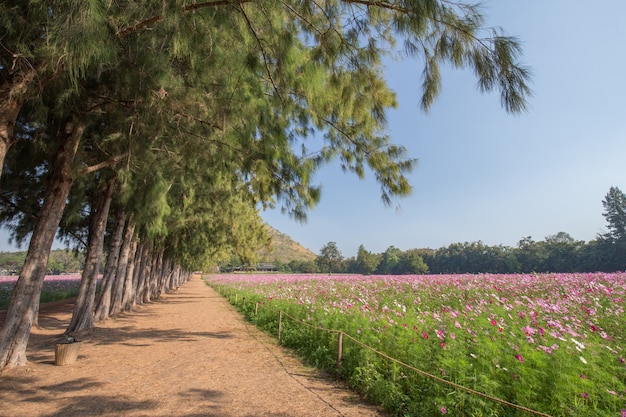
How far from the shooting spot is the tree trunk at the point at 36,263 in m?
5.74

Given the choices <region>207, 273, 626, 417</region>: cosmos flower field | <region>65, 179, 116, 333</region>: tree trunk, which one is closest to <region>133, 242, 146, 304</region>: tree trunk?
<region>65, 179, 116, 333</region>: tree trunk

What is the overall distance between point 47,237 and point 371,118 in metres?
6.30

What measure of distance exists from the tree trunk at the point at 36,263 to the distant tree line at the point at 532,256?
130ft

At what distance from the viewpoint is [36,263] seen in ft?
19.8

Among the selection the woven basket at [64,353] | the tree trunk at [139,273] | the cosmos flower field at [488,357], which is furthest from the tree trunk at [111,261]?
the cosmos flower field at [488,357]

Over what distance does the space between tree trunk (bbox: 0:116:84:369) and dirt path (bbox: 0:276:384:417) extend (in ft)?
1.44

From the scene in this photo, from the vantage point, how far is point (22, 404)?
4492mm

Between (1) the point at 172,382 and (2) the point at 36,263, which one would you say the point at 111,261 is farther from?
(1) the point at 172,382

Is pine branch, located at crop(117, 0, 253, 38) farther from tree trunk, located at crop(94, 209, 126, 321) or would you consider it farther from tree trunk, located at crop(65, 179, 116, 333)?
tree trunk, located at crop(94, 209, 126, 321)

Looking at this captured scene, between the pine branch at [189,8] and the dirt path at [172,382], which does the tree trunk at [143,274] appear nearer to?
the dirt path at [172,382]

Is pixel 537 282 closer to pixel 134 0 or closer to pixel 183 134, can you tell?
pixel 183 134

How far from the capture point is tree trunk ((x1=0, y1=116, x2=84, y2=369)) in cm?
574

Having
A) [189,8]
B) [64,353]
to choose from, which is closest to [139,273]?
[64,353]

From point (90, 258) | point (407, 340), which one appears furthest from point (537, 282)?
point (90, 258)
